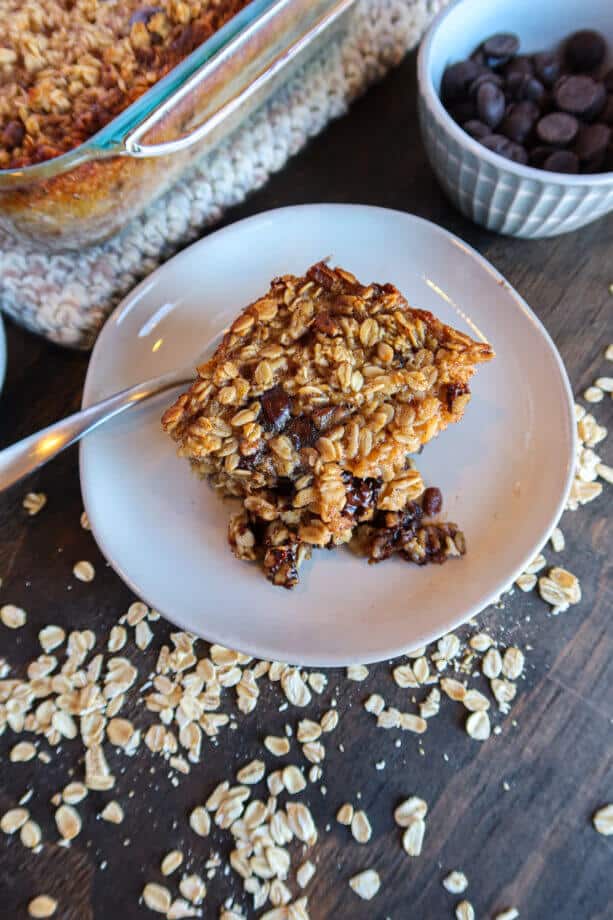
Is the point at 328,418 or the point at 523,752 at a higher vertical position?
the point at 328,418

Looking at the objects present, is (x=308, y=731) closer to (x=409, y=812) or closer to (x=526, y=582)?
(x=409, y=812)

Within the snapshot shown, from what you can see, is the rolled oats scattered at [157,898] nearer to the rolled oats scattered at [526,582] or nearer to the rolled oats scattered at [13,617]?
the rolled oats scattered at [13,617]

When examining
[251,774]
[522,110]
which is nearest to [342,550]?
[251,774]

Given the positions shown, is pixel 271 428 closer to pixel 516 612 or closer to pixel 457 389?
pixel 457 389

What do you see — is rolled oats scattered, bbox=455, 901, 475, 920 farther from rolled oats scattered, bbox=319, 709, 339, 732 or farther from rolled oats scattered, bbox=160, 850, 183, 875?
rolled oats scattered, bbox=160, 850, 183, 875

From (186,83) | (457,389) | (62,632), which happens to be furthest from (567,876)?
(186,83)
